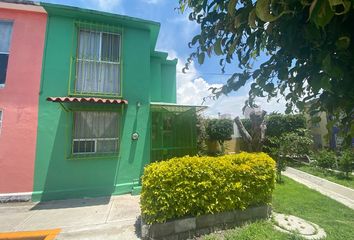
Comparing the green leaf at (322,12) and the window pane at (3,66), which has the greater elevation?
the window pane at (3,66)

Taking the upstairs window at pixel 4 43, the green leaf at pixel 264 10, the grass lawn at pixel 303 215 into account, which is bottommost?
Result: the grass lawn at pixel 303 215

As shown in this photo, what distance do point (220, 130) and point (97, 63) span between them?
1253 centimetres

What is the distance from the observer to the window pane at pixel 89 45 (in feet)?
30.5

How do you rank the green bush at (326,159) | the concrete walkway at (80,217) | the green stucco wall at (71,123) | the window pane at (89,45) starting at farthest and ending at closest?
the green bush at (326,159)
the window pane at (89,45)
the green stucco wall at (71,123)
the concrete walkway at (80,217)

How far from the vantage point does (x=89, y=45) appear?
9.42 meters

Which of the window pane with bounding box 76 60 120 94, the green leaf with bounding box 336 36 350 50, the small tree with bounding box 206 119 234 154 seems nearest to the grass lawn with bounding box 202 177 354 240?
the green leaf with bounding box 336 36 350 50

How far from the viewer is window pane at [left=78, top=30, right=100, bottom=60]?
9289 millimetres

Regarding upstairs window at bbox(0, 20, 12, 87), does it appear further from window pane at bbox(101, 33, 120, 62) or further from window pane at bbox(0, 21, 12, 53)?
window pane at bbox(101, 33, 120, 62)

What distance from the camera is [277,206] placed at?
7.47 meters

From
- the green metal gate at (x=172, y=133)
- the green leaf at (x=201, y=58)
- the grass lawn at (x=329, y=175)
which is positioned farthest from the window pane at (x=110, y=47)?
the grass lawn at (x=329, y=175)

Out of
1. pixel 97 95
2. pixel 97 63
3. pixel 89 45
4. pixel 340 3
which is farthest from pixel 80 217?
pixel 340 3

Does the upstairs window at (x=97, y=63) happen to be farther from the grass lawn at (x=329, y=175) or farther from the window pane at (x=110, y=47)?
the grass lawn at (x=329, y=175)

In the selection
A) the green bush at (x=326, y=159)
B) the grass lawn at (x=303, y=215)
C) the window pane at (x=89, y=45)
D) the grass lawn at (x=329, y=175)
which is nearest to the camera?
the grass lawn at (x=303, y=215)

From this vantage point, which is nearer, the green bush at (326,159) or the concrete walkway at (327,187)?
the concrete walkway at (327,187)
